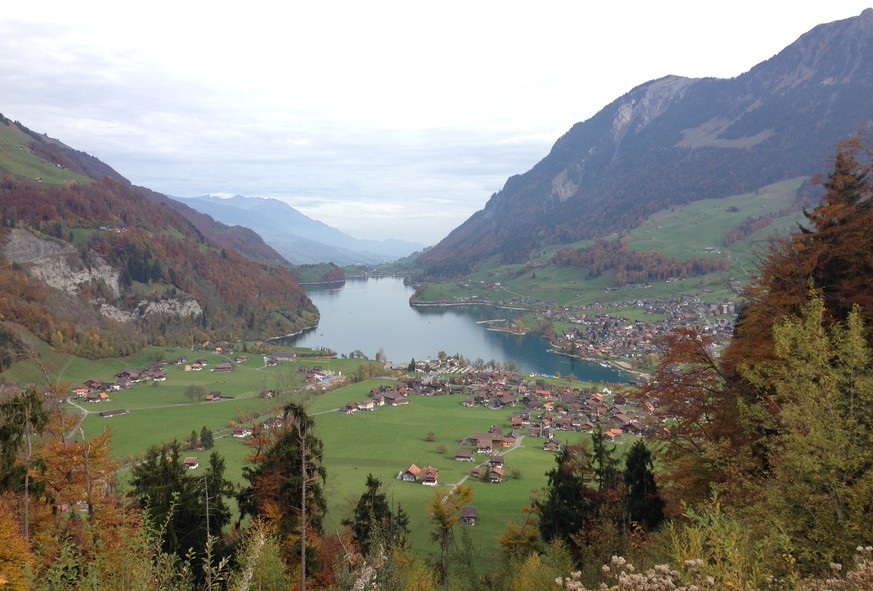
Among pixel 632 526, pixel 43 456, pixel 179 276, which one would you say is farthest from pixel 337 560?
pixel 179 276

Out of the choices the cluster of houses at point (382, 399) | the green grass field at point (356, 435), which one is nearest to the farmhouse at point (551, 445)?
the green grass field at point (356, 435)

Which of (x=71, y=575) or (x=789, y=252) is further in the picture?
(x=789, y=252)

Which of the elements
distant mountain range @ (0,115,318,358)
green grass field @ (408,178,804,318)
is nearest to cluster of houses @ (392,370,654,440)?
distant mountain range @ (0,115,318,358)

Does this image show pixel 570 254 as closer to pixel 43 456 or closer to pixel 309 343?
pixel 309 343

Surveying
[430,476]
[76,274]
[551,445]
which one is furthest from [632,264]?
[76,274]

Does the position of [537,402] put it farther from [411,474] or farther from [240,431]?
[240,431]

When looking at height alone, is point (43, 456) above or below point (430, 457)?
above

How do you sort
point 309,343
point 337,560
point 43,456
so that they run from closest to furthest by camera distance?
point 43,456 → point 337,560 → point 309,343

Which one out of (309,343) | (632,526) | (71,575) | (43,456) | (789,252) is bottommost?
(309,343)

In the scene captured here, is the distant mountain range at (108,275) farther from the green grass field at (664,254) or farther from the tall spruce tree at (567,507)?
the tall spruce tree at (567,507)
